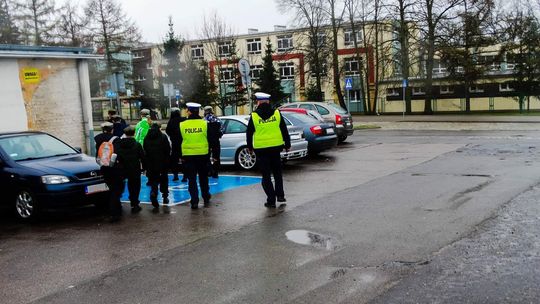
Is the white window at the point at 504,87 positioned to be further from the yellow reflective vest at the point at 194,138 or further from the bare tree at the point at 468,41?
the yellow reflective vest at the point at 194,138

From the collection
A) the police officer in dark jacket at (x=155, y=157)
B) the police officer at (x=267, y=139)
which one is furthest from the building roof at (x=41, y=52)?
the police officer at (x=267, y=139)

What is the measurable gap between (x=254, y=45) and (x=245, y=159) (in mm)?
51577

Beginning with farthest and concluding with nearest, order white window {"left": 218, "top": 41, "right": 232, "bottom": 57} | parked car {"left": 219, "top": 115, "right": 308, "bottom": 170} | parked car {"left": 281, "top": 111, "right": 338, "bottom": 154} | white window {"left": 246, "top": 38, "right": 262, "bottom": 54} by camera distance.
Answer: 1. white window {"left": 246, "top": 38, "right": 262, "bottom": 54}
2. white window {"left": 218, "top": 41, "right": 232, "bottom": 57}
3. parked car {"left": 281, "top": 111, "right": 338, "bottom": 154}
4. parked car {"left": 219, "top": 115, "right": 308, "bottom": 170}

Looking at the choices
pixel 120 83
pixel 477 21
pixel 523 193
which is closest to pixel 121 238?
pixel 523 193

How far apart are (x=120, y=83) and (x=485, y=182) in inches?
588

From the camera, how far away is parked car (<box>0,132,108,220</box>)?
352 inches

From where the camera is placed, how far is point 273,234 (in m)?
7.32

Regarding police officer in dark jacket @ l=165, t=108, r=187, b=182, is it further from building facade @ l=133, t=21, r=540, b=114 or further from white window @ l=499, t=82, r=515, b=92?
white window @ l=499, t=82, r=515, b=92

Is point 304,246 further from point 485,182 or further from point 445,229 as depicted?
point 485,182

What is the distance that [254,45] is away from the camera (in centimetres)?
6431

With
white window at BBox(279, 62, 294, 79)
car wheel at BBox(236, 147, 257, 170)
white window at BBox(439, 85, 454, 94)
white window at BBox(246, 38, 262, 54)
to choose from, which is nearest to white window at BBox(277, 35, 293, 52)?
white window at BBox(279, 62, 294, 79)

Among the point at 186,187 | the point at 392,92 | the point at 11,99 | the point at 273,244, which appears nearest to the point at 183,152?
the point at 186,187

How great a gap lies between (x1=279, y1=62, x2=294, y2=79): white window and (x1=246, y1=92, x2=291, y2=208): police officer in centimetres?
5365

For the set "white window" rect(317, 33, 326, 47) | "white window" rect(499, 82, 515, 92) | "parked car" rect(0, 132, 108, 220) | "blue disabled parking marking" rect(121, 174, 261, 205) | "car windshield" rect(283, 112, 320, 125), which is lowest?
"blue disabled parking marking" rect(121, 174, 261, 205)
